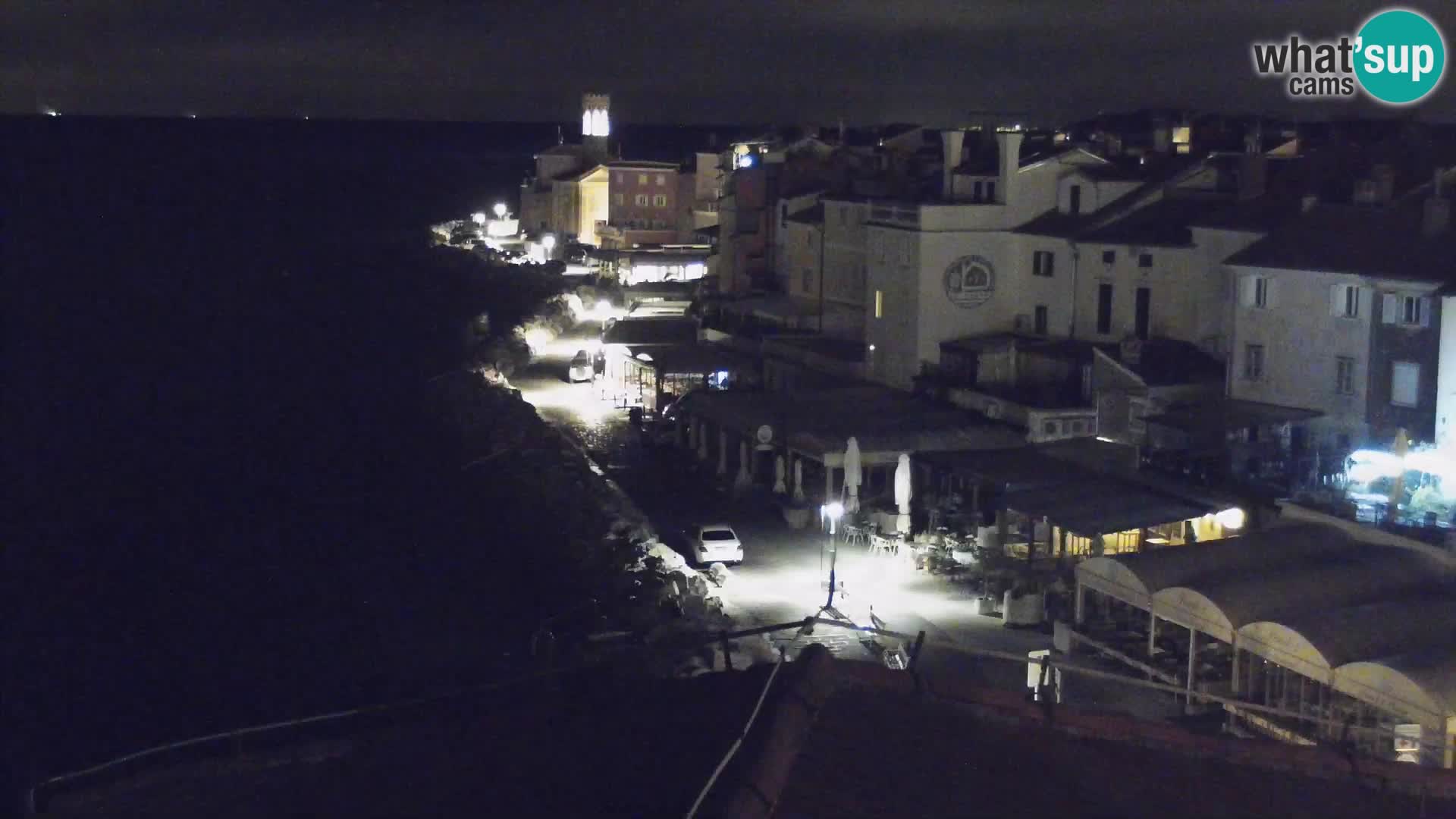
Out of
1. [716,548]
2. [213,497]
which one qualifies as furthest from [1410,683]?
[213,497]

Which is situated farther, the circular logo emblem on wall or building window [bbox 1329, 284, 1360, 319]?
the circular logo emblem on wall

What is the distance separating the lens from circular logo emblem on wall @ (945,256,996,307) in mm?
26719

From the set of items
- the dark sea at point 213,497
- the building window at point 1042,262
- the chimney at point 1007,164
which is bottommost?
the dark sea at point 213,497

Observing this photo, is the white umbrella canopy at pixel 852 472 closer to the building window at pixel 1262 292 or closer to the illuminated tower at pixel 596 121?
the building window at pixel 1262 292

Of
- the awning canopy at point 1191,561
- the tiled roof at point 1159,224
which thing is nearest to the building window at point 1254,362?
the tiled roof at point 1159,224

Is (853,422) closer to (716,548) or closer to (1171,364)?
(1171,364)

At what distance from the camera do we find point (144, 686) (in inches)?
744

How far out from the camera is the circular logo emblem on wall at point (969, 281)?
26.7 meters

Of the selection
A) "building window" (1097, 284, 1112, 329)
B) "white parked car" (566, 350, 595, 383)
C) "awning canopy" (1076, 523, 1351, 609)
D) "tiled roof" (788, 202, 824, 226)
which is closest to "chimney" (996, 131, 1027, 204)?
"building window" (1097, 284, 1112, 329)

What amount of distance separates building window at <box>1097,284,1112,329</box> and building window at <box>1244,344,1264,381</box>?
3.73 m

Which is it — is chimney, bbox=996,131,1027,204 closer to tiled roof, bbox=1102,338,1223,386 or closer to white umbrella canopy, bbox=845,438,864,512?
tiled roof, bbox=1102,338,1223,386

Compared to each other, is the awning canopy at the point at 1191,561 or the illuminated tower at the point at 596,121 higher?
the illuminated tower at the point at 596,121

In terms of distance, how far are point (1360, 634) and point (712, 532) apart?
7952 mm

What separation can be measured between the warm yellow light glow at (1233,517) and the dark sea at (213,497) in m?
7.30
